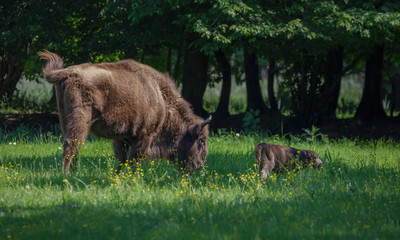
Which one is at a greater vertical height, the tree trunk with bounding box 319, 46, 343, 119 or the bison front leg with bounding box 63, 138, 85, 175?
A: the tree trunk with bounding box 319, 46, 343, 119

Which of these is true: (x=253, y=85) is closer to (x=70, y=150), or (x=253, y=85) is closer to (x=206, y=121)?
(x=206, y=121)

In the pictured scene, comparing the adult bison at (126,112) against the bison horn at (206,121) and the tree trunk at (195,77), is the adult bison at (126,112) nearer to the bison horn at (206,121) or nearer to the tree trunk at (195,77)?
the bison horn at (206,121)

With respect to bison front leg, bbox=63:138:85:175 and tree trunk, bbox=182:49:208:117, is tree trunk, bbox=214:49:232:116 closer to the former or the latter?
tree trunk, bbox=182:49:208:117

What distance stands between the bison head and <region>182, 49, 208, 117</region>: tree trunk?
5.79m

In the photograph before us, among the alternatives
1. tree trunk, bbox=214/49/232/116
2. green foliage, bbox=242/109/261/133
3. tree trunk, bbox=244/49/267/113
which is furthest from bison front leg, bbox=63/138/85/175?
tree trunk, bbox=244/49/267/113

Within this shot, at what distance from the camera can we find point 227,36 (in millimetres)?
11375

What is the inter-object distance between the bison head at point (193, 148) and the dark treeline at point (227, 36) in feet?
7.79

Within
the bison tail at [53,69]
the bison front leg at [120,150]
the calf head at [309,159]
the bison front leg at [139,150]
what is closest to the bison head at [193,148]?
the bison front leg at [139,150]

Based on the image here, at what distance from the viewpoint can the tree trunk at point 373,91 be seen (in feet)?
47.4

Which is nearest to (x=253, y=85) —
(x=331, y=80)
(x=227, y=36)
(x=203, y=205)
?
(x=331, y=80)

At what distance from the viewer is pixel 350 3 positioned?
11.7 m

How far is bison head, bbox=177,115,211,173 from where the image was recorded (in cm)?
841

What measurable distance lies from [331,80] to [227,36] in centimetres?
467

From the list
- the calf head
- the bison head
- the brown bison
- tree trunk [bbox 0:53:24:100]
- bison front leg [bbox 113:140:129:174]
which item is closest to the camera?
the brown bison
